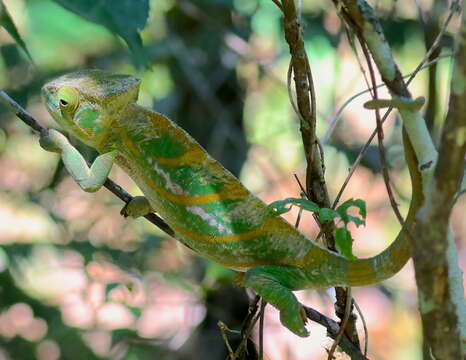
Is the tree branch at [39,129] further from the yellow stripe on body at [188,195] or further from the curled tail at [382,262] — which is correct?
the curled tail at [382,262]

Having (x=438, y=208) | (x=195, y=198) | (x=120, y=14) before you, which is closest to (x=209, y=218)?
(x=195, y=198)

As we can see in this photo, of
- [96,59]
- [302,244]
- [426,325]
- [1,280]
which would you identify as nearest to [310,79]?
[302,244]

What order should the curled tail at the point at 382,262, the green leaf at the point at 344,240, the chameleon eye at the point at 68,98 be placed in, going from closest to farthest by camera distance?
the curled tail at the point at 382,262
the green leaf at the point at 344,240
the chameleon eye at the point at 68,98

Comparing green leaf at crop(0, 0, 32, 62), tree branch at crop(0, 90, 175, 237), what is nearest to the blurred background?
tree branch at crop(0, 90, 175, 237)

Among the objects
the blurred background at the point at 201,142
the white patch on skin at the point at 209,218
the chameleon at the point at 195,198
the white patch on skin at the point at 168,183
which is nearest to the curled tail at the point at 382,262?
the chameleon at the point at 195,198

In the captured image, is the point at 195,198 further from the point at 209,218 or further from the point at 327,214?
the point at 327,214

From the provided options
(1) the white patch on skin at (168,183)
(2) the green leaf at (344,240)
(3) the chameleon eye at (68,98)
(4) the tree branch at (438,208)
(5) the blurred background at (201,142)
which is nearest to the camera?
(4) the tree branch at (438,208)

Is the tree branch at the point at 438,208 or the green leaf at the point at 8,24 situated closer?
the tree branch at the point at 438,208

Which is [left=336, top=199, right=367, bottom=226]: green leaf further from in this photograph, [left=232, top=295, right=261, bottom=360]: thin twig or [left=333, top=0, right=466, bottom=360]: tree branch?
[left=232, top=295, right=261, bottom=360]: thin twig
